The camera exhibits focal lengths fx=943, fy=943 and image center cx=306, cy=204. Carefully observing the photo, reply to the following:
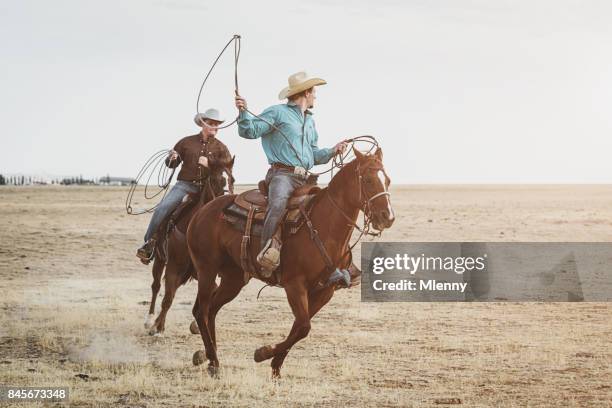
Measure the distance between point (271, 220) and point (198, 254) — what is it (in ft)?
5.39

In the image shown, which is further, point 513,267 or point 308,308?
point 513,267

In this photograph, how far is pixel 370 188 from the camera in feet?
30.0

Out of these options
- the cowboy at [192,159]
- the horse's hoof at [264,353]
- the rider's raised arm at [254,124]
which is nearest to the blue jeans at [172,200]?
the cowboy at [192,159]

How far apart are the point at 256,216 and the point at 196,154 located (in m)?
2.96

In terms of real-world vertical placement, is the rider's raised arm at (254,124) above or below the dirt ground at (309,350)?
above

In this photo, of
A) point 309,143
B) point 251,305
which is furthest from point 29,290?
point 309,143

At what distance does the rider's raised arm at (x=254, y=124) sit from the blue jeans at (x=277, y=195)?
478 millimetres

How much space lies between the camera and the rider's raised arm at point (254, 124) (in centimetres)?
968

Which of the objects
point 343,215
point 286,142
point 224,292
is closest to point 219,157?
point 224,292

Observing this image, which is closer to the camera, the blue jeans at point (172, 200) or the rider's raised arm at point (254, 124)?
the rider's raised arm at point (254, 124)

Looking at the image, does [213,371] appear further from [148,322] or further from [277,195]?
[148,322]

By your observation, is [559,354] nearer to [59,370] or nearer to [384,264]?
[59,370]

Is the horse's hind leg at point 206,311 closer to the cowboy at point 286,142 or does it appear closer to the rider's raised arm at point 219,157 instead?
the cowboy at point 286,142

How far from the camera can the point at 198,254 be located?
1096 cm
